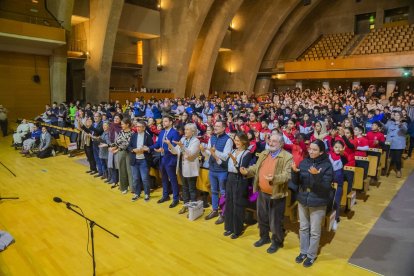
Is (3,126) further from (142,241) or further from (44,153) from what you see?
(142,241)

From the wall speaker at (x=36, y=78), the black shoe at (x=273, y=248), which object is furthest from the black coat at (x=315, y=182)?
the wall speaker at (x=36, y=78)

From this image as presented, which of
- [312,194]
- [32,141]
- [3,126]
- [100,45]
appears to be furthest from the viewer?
[100,45]

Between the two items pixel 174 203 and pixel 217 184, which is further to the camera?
pixel 174 203

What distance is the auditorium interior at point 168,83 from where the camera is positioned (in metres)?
3.81

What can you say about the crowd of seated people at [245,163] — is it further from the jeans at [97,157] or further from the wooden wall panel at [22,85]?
the wooden wall panel at [22,85]

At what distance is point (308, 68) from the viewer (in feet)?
66.4

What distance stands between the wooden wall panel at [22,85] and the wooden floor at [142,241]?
11.0m

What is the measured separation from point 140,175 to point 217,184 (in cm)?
184

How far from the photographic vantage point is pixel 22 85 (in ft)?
50.2

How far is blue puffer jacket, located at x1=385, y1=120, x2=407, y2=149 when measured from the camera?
268 inches

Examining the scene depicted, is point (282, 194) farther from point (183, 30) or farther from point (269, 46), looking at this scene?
point (269, 46)

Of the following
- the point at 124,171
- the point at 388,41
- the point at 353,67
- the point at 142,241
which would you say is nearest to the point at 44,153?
the point at 124,171

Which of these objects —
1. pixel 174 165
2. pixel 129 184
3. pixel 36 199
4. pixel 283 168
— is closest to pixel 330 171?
pixel 283 168

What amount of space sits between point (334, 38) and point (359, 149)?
2024 centimetres
